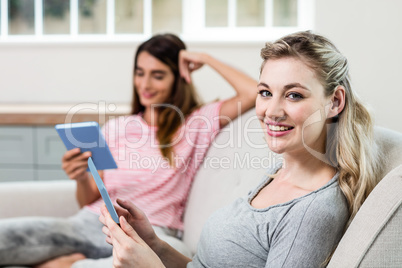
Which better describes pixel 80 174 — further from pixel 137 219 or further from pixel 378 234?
pixel 378 234

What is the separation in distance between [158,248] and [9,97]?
7.83 ft

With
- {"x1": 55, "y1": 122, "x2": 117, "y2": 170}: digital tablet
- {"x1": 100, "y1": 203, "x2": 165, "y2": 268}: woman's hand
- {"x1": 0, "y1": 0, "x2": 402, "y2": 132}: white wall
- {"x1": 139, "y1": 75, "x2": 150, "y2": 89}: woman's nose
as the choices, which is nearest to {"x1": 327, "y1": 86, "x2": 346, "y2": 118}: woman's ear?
{"x1": 100, "y1": 203, "x2": 165, "y2": 268}: woman's hand

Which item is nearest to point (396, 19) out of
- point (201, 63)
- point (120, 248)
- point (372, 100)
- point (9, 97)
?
point (372, 100)

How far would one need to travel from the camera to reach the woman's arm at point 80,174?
1626mm

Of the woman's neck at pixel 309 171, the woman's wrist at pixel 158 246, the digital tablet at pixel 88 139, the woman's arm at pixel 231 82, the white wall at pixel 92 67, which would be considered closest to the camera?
the woman's neck at pixel 309 171

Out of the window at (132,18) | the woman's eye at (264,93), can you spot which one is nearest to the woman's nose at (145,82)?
the woman's eye at (264,93)

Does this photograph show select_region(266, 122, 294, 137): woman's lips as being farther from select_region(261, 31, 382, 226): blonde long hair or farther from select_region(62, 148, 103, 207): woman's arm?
select_region(62, 148, 103, 207): woman's arm

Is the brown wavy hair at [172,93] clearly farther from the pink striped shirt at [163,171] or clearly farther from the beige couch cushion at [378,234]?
the beige couch cushion at [378,234]

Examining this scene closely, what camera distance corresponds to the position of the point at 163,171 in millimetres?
1800

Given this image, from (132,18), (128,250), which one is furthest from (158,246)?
(132,18)

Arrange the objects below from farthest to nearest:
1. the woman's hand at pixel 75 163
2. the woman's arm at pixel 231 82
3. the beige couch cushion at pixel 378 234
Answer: the woman's arm at pixel 231 82 < the woman's hand at pixel 75 163 < the beige couch cushion at pixel 378 234

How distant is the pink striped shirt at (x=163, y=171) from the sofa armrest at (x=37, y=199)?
18 centimetres

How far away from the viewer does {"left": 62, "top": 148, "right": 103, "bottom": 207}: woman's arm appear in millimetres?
1626

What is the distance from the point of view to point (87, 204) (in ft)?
6.27
